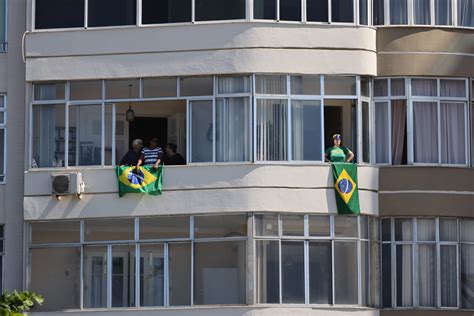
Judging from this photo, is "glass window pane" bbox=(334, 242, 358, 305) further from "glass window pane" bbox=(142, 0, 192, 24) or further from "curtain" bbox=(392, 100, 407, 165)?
"glass window pane" bbox=(142, 0, 192, 24)

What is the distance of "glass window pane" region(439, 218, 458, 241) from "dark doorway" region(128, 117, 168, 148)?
654 centimetres

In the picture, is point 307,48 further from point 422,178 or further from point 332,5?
point 422,178

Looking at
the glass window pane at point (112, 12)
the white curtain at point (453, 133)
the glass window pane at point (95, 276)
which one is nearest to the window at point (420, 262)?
the white curtain at point (453, 133)

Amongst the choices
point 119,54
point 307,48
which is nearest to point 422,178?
point 307,48

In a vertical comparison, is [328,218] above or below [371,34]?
below

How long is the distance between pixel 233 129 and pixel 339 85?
8.40 ft

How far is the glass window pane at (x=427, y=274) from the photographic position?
4456cm

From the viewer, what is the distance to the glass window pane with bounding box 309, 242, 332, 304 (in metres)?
43.7

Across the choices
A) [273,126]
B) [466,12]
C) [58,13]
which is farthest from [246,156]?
[466,12]

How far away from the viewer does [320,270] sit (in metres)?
43.8

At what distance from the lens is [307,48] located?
44.2m

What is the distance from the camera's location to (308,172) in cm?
4384

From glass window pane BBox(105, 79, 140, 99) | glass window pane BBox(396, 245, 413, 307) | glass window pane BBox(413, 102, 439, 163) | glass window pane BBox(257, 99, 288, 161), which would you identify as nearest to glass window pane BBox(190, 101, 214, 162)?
glass window pane BBox(257, 99, 288, 161)

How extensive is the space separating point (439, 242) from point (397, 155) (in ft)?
7.22
